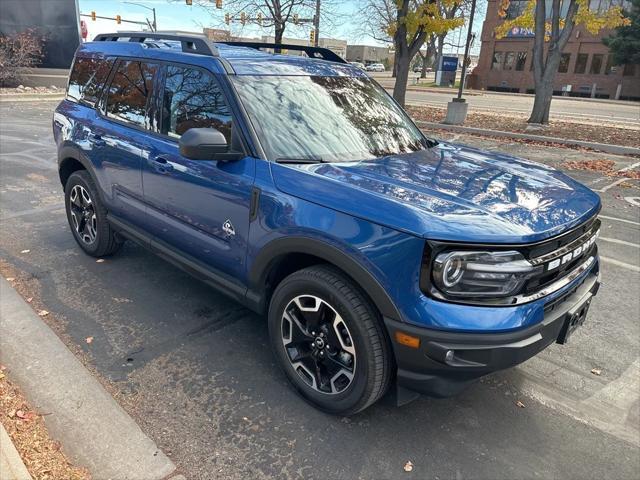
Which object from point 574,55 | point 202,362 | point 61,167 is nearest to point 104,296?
point 202,362

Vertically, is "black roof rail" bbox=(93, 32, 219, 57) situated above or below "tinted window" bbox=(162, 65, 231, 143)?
above

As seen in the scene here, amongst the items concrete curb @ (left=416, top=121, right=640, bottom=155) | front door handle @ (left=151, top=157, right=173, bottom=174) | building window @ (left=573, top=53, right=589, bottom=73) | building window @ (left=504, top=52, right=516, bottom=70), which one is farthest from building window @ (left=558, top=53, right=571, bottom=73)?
front door handle @ (left=151, top=157, right=173, bottom=174)

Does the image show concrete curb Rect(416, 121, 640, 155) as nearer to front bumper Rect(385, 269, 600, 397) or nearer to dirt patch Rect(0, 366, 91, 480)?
front bumper Rect(385, 269, 600, 397)

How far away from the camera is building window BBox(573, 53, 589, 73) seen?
136 feet

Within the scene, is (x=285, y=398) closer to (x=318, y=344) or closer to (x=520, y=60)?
(x=318, y=344)

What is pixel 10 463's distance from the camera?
82.0 inches

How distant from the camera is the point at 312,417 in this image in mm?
2684

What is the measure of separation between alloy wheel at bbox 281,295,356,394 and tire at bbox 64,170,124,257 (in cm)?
Answer: 237

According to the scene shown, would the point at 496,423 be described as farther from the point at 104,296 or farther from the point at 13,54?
the point at 13,54

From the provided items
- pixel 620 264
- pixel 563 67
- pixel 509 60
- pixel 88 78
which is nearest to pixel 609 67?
pixel 563 67

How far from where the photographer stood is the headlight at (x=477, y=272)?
212 centimetres

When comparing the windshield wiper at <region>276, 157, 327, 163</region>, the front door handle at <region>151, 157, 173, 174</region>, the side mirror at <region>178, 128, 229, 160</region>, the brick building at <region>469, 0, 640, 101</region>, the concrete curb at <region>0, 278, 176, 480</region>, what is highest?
the brick building at <region>469, 0, 640, 101</region>

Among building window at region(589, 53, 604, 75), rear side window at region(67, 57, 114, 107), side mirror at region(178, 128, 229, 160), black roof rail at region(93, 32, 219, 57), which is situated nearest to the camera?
side mirror at region(178, 128, 229, 160)

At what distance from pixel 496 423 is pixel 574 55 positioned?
47242mm
